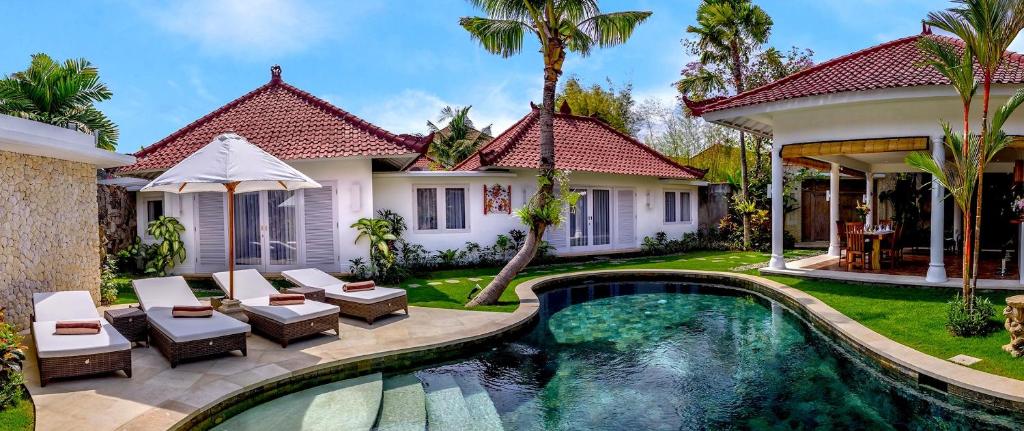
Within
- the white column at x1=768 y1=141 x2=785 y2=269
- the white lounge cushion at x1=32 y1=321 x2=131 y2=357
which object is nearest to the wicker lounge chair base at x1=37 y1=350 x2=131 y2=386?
the white lounge cushion at x1=32 y1=321 x2=131 y2=357

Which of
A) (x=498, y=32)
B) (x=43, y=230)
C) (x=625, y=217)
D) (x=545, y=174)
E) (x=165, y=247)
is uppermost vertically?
(x=498, y=32)

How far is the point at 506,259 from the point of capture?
17.0 metres

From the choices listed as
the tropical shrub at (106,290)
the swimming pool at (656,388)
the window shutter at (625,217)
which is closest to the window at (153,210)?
the tropical shrub at (106,290)

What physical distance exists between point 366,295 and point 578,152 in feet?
37.1

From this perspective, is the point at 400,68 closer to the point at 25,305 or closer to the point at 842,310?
the point at 25,305

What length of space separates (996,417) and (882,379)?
130 centimetres

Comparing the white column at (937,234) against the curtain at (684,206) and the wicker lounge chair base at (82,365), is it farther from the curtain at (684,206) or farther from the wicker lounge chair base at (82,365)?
the wicker lounge chair base at (82,365)

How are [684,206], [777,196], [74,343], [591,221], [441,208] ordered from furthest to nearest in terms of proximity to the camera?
[684,206]
[591,221]
[441,208]
[777,196]
[74,343]

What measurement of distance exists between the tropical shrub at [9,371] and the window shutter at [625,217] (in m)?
16.2

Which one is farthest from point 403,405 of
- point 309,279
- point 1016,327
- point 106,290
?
point 106,290

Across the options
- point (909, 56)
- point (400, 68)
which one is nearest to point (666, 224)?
point (909, 56)

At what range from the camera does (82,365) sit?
5.81m

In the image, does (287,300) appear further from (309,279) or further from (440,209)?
(440,209)

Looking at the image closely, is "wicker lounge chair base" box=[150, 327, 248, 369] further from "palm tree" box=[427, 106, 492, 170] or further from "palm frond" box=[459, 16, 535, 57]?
"palm tree" box=[427, 106, 492, 170]
